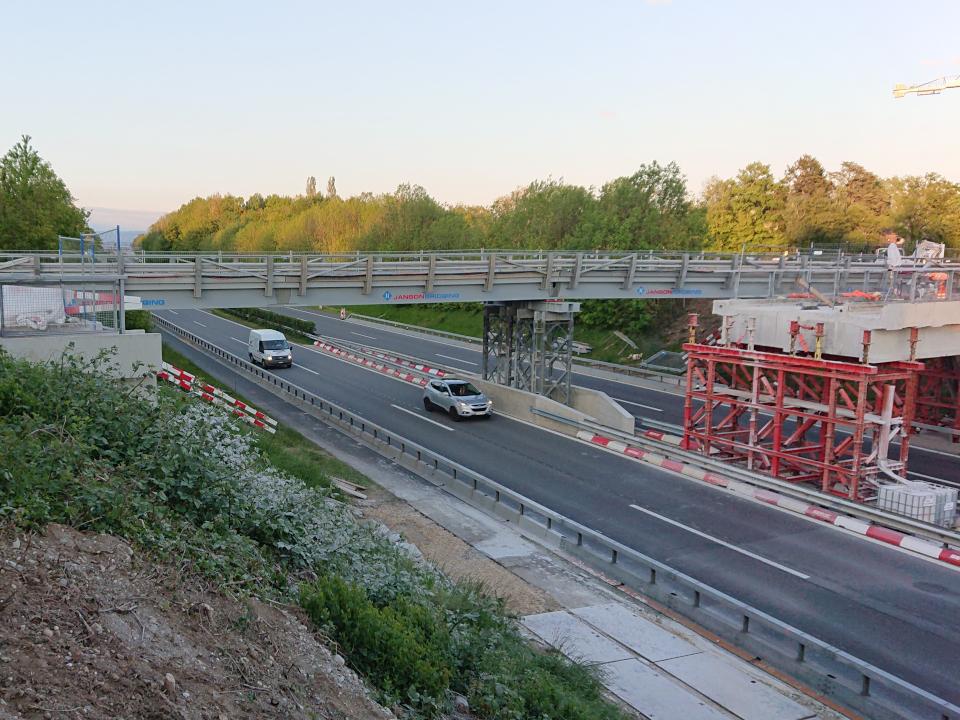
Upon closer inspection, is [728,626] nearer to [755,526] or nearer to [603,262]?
[755,526]

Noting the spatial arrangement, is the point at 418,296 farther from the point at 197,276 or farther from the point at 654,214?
the point at 654,214

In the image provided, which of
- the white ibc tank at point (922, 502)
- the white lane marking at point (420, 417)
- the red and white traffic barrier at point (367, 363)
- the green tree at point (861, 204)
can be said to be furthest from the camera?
the green tree at point (861, 204)

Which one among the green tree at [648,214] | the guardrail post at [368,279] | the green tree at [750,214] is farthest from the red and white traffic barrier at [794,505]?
the green tree at [750,214]

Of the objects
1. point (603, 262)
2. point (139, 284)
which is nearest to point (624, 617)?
point (139, 284)

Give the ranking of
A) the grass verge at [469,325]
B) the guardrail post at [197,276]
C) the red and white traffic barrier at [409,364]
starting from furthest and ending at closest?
the grass verge at [469,325]
the red and white traffic barrier at [409,364]
the guardrail post at [197,276]

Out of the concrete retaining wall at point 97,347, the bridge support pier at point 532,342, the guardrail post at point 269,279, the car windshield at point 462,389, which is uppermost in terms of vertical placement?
the guardrail post at point 269,279

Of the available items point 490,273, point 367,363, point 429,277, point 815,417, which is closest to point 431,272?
point 429,277

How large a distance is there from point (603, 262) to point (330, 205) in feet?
286

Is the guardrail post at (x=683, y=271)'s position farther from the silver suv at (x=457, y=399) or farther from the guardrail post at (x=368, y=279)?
the guardrail post at (x=368, y=279)

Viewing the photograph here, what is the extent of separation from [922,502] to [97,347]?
60.6ft

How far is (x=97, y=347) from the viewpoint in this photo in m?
16.8

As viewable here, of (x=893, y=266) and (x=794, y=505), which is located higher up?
(x=893, y=266)

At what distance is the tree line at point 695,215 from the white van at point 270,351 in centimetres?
2262

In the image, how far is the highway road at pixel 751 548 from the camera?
43.2 feet
